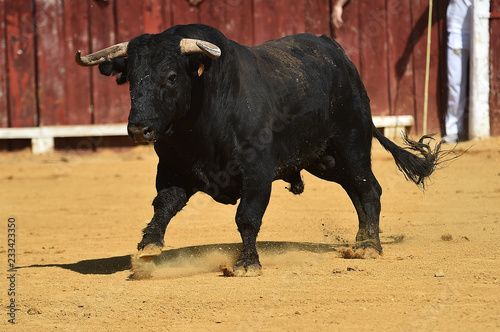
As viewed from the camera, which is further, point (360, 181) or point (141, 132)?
point (360, 181)

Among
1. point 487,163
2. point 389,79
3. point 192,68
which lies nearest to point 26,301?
point 192,68

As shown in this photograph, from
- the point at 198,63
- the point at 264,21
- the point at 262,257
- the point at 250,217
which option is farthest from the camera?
the point at 264,21

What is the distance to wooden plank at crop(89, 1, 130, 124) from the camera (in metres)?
10.8

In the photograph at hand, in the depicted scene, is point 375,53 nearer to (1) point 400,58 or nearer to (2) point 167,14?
(1) point 400,58

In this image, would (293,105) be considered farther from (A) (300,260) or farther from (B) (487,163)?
(B) (487,163)

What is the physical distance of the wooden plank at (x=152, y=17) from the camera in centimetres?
1080

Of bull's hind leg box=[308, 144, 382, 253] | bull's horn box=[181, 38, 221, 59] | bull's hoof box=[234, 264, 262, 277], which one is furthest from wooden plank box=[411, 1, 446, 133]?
bull's horn box=[181, 38, 221, 59]

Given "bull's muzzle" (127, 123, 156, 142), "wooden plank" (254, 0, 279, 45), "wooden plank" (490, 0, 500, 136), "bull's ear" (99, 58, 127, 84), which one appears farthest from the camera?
"wooden plank" (254, 0, 279, 45)

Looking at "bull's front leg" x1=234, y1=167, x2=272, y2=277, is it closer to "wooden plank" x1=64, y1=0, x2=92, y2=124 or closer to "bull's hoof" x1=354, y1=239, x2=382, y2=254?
"bull's hoof" x1=354, y1=239, x2=382, y2=254

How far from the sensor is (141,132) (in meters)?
4.50

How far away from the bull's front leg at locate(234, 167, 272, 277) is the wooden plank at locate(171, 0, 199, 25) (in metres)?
6.23

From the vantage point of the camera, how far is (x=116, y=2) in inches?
425

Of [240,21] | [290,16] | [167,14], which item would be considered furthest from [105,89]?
[290,16]

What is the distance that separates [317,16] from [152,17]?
217 cm
